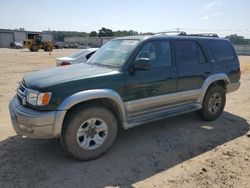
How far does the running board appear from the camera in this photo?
433 cm

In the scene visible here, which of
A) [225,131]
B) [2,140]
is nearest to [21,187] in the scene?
[2,140]

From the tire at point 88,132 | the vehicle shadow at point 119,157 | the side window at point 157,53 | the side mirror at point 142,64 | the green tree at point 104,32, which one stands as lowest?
the vehicle shadow at point 119,157

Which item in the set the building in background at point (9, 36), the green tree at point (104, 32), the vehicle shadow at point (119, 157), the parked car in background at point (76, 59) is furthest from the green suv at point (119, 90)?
the green tree at point (104, 32)

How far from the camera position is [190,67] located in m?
5.13

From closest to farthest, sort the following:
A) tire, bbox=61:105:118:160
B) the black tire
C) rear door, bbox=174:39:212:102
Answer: tire, bbox=61:105:118:160 < rear door, bbox=174:39:212:102 < the black tire

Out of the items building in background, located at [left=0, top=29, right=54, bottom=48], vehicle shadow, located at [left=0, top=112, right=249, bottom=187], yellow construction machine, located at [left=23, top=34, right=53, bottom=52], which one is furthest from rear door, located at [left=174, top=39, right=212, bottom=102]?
building in background, located at [left=0, top=29, right=54, bottom=48]

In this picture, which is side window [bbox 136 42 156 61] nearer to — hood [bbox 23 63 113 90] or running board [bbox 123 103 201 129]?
hood [bbox 23 63 113 90]

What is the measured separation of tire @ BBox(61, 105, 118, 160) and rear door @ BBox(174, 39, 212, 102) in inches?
66.8

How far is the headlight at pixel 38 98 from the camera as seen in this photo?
3.49 meters

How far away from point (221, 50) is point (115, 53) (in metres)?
2.64

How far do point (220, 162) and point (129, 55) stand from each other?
7.36 feet

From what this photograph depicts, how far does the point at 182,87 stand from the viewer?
501 cm

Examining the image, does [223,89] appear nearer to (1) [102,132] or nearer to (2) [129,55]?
(2) [129,55]

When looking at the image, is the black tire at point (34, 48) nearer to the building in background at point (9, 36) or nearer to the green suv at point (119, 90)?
the building in background at point (9, 36)
